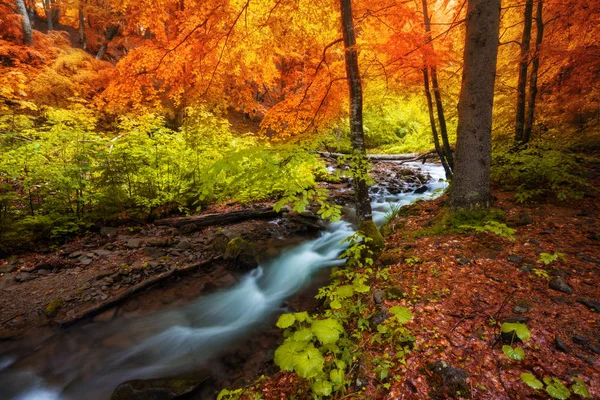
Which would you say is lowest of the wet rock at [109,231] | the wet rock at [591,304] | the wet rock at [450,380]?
the wet rock at [450,380]

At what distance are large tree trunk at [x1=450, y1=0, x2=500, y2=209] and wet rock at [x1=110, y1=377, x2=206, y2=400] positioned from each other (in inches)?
202

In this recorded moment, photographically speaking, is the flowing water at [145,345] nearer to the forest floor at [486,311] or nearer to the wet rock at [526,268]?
the forest floor at [486,311]

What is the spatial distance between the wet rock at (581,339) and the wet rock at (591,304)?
1.69ft

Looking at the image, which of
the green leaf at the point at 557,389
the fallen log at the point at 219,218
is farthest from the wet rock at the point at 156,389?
the fallen log at the point at 219,218

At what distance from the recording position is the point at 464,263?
12.5ft

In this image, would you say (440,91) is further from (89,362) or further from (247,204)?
(89,362)

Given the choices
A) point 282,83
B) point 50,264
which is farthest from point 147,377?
point 282,83

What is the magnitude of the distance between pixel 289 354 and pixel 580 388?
2054mm

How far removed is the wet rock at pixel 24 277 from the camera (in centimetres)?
547

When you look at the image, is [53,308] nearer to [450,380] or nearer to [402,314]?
[402,314]

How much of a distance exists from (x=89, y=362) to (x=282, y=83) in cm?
1889

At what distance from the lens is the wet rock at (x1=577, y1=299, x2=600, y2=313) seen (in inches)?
104

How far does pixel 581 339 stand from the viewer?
2316 millimetres

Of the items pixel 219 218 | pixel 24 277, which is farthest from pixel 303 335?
pixel 219 218
